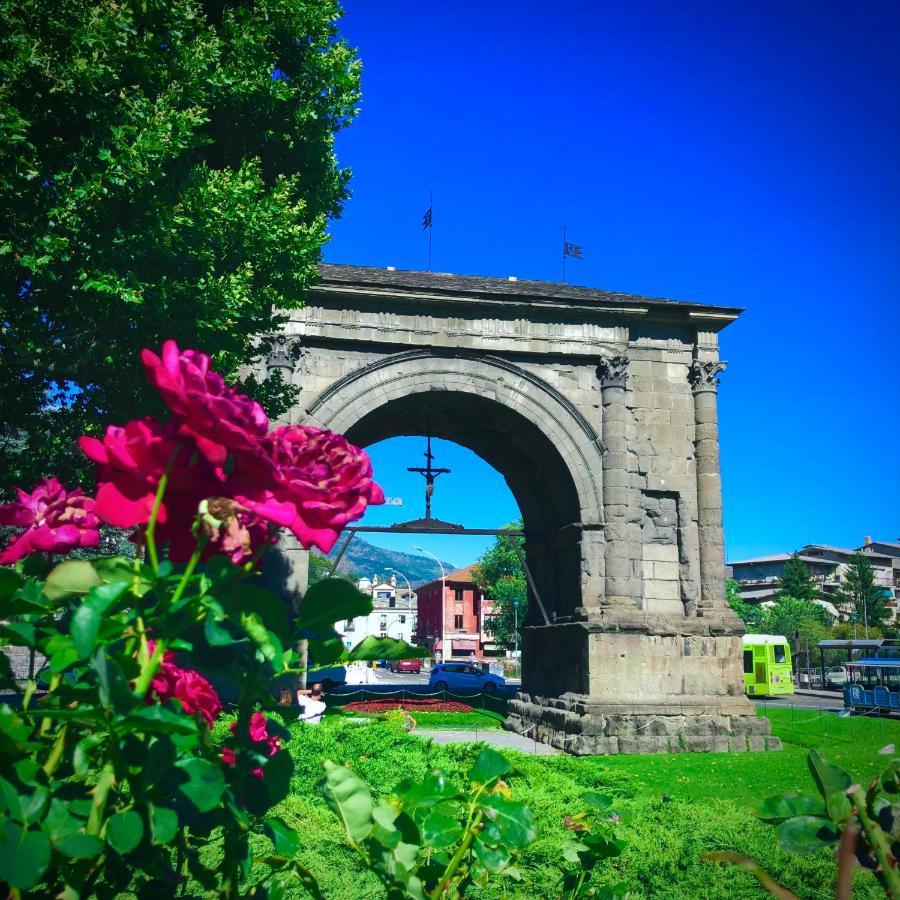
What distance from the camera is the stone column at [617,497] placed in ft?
57.3

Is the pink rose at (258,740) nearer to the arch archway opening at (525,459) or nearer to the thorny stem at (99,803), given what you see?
the thorny stem at (99,803)

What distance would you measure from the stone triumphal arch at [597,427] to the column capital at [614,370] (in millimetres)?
51

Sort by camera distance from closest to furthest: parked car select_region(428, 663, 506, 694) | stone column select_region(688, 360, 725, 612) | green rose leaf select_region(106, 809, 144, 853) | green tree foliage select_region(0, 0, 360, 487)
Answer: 1. green rose leaf select_region(106, 809, 144, 853)
2. green tree foliage select_region(0, 0, 360, 487)
3. stone column select_region(688, 360, 725, 612)
4. parked car select_region(428, 663, 506, 694)

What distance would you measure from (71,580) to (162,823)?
43 centimetres

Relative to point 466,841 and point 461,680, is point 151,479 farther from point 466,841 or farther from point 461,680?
point 461,680

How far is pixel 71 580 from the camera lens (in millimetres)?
1355

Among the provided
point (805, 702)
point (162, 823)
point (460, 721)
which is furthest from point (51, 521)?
point (805, 702)

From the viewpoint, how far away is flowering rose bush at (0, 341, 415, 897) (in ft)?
3.77

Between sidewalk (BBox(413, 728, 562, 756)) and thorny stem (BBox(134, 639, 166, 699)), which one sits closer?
thorny stem (BBox(134, 639, 166, 699))

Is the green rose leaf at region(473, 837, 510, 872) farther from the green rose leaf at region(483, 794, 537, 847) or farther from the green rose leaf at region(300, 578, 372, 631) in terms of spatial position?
the green rose leaf at region(300, 578, 372, 631)

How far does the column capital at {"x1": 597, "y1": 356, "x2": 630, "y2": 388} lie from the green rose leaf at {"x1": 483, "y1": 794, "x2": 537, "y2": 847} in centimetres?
1726

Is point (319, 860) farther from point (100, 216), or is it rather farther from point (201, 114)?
point (201, 114)

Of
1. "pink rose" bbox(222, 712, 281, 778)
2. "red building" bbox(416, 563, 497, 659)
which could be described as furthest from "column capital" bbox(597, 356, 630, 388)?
"red building" bbox(416, 563, 497, 659)

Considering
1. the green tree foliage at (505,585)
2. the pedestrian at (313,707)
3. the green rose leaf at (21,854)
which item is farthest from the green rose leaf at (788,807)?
the green tree foliage at (505,585)
